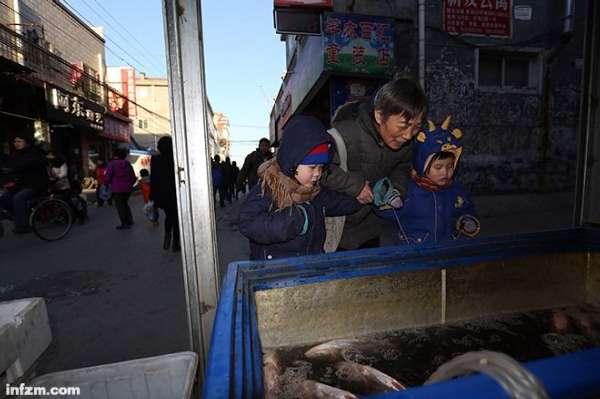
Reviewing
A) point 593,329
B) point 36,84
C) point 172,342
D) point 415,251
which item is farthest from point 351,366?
point 36,84

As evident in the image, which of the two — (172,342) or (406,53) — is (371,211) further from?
(406,53)

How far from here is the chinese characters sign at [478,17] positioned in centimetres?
784

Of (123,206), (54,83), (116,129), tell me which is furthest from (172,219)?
(116,129)

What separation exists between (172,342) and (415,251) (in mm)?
2088

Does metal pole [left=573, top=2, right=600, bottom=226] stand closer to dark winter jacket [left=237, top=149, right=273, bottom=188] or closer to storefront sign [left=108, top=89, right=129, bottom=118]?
dark winter jacket [left=237, top=149, right=273, bottom=188]

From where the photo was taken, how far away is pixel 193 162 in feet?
5.21

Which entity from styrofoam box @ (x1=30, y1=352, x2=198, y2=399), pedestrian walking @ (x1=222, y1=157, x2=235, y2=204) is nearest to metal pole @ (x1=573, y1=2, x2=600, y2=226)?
styrofoam box @ (x1=30, y1=352, x2=198, y2=399)

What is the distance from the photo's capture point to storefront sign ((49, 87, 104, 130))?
1479 centimetres

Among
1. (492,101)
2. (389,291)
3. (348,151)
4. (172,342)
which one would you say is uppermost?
(492,101)

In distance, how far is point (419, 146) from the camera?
2287mm

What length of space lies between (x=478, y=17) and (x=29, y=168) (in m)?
9.38

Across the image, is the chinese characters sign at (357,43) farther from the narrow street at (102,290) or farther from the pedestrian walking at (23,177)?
the pedestrian walking at (23,177)

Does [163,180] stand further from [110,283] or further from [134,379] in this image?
[134,379]

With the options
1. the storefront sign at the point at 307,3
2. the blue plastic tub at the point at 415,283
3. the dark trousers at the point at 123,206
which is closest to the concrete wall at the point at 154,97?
the dark trousers at the point at 123,206
